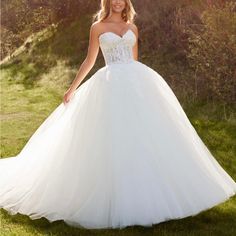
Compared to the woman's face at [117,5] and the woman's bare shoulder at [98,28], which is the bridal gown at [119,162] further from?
the woman's face at [117,5]

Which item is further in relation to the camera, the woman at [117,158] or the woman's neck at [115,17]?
the woman's neck at [115,17]

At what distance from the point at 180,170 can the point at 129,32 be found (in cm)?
185

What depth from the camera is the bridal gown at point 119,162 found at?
5.56 meters

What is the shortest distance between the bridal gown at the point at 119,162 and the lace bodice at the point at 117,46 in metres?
0.01

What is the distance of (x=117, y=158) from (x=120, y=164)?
0.26ft

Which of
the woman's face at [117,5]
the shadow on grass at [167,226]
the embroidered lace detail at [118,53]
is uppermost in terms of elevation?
the woman's face at [117,5]

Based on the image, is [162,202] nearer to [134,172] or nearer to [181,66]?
[134,172]

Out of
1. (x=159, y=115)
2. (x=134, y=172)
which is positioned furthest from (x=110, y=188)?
(x=159, y=115)

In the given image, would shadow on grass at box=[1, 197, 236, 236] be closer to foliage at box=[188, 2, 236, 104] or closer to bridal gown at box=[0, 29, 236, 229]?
bridal gown at box=[0, 29, 236, 229]

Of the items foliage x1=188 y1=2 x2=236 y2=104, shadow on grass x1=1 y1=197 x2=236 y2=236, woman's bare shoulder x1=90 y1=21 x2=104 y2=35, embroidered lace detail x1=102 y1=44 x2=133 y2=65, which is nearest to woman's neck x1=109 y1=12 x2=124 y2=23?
woman's bare shoulder x1=90 y1=21 x2=104 y2=35

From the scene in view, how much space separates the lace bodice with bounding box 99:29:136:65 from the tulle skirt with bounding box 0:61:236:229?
11cm

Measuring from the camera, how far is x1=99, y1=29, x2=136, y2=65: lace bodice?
6230 mm

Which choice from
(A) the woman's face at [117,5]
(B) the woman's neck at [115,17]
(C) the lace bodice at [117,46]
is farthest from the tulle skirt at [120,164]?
(A) the woman's face at [117,5]

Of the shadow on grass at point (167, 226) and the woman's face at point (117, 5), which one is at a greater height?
the woman's face at point (117, 5)
